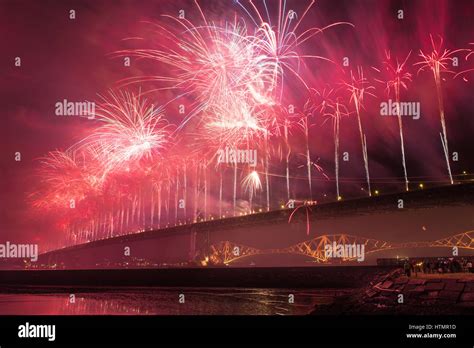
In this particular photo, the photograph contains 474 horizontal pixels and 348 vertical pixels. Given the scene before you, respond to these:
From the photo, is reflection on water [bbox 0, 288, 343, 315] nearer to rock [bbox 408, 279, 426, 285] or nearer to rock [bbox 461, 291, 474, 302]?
rock [bbox 408, 279, 426, 285]

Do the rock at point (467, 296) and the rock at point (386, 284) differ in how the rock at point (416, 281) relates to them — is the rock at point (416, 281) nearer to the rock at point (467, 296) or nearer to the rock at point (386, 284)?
the rock at point (386, 284)

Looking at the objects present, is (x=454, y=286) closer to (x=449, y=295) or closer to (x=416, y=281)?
(x=449, y=295)

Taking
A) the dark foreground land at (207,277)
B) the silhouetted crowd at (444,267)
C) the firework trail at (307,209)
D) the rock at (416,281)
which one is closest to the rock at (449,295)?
the rock at (416,281)

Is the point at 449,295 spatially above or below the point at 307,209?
below

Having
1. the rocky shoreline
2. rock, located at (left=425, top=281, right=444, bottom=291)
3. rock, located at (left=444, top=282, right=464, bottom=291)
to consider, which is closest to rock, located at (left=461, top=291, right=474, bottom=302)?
the rocky shoreline

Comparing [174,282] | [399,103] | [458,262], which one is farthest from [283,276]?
[399,103]

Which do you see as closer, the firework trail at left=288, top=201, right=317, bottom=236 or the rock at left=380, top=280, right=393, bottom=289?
the rock at left=380, top=280, right=393, bottom=289

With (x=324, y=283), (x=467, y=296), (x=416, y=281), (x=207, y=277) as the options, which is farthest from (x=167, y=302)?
(x=467, y=296)
